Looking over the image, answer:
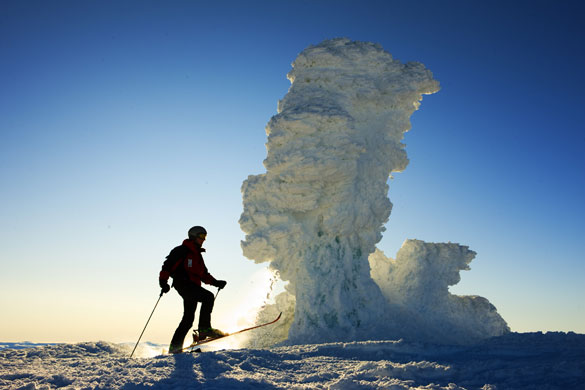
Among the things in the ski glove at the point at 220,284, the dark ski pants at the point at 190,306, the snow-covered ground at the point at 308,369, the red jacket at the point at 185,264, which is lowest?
the snow-covered ground at the point at 308,369

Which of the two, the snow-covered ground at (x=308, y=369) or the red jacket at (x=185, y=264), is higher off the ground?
the red jacket at (x=185, y=264)

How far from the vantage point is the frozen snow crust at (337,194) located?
1587cm

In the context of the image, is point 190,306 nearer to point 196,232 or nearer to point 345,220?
point 196,232

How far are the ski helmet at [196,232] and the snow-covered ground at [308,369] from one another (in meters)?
2.14

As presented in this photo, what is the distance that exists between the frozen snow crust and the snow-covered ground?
6.99 m

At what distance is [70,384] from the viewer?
5.50 meters

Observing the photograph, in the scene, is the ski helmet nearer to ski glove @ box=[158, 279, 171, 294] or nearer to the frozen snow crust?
ski glove @ box=[158, 279, 171, 294]

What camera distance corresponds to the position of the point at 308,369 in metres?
6.67

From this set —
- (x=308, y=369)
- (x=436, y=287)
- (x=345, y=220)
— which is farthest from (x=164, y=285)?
(x=436, y=287)

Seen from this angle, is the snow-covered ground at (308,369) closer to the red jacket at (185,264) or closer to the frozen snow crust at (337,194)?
the red jacket at (185,264)

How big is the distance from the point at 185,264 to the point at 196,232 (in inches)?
24.5

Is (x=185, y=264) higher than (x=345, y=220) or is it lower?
lower

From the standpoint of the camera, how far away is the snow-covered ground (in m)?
5.61

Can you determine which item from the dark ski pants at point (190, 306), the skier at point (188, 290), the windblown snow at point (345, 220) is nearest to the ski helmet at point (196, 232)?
the skier at point (188, 290)
